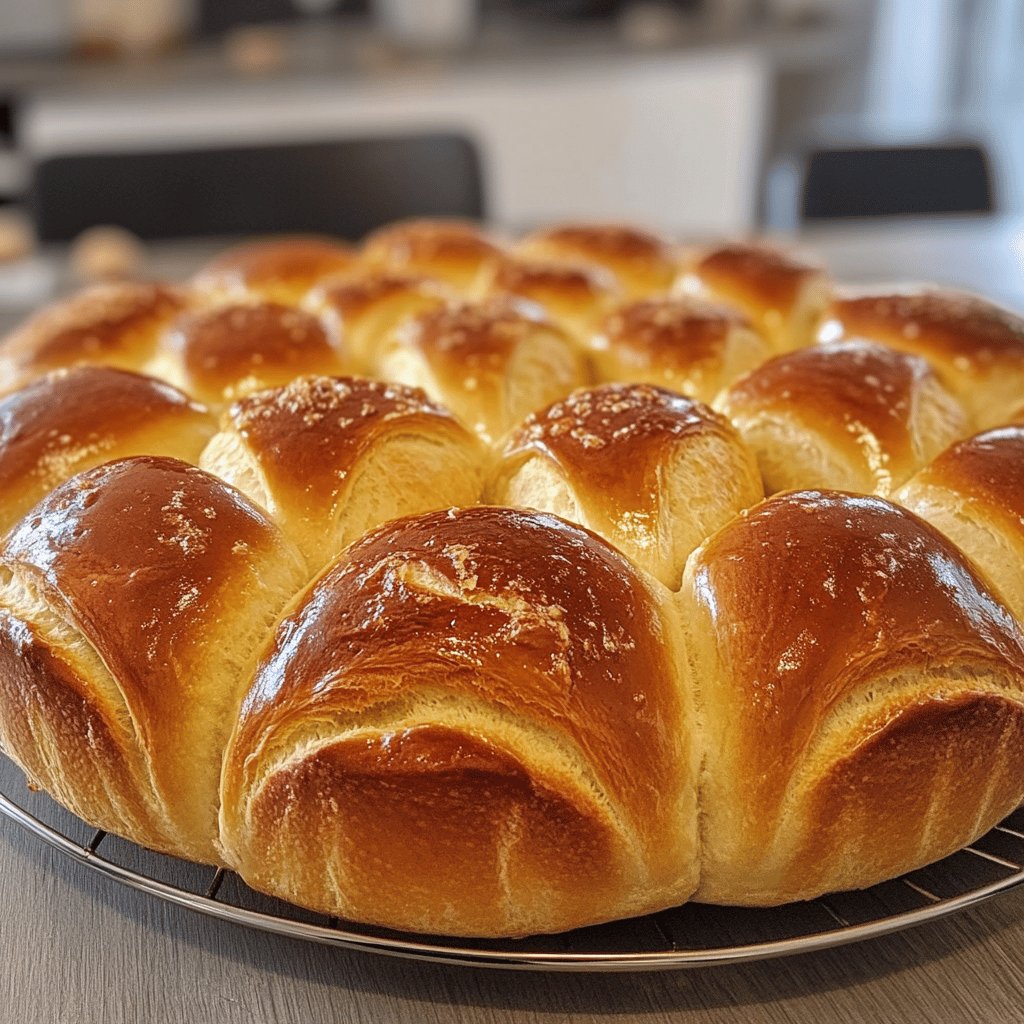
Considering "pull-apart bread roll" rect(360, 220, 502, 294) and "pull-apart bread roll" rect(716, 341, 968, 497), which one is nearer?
"pull-apart bread roll" rect(716, 341, 968, 497)

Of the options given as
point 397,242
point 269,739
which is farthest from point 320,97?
point 269,739

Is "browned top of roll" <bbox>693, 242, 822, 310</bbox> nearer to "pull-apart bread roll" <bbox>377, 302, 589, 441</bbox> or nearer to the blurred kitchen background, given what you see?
"pull-apart bread roll" <bbox>377, 302, 589, 441</bbox>

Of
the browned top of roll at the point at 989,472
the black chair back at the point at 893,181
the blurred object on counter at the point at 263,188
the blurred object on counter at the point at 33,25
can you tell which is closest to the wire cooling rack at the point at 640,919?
the browned top of roll at the point at 989,472

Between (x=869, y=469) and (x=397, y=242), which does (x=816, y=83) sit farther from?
(x=869, y=469)

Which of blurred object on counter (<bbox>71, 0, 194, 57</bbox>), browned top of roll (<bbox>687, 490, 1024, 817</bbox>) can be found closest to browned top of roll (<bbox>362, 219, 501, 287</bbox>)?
browned top of roll (<bbox>687, 490, 1024, 817</bbox>)

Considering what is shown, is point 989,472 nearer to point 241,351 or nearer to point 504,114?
point 241,351

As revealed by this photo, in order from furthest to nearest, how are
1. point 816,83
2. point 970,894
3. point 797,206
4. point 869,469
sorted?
point 816,83 < point 797,206 < point 869,469 < point 970,894
